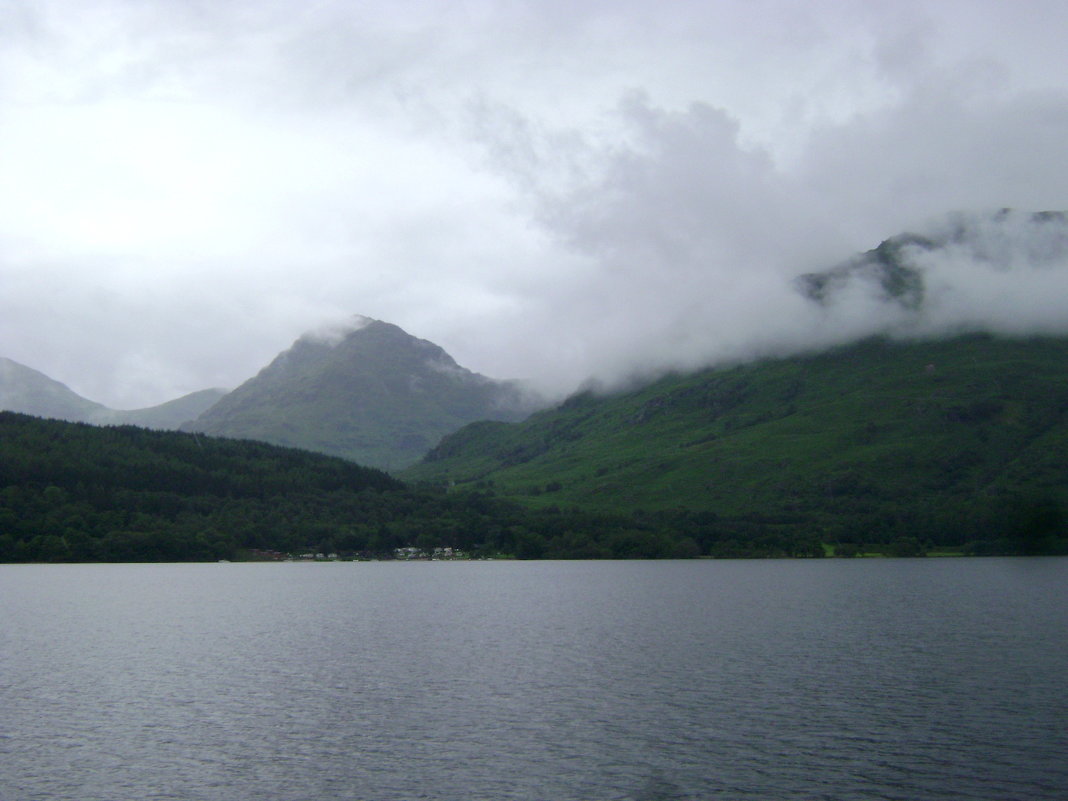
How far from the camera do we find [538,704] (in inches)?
2554

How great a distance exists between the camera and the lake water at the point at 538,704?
46.7m

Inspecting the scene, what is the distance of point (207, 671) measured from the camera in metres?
79.9

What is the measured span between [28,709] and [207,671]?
18279 mm

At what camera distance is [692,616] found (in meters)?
121

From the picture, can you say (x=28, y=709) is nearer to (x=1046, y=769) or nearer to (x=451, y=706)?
(x=451, y=706)

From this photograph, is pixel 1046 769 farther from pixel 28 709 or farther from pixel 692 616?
pixel 692 616

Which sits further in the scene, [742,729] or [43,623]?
[43,623]

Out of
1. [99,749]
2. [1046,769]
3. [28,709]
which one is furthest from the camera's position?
[28,709]

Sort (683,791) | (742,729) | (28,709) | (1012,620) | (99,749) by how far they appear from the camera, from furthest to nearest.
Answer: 1. (1012,620)
2. (28,709)
3. (742,729)
4. (99,749)
5. (683,791)

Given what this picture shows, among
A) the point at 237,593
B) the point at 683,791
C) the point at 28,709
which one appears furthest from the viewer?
the point at 237,593

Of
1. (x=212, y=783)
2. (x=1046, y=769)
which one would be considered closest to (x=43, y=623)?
(x=212, y=783)

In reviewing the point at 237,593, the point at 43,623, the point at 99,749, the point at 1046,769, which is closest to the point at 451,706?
the point at 99,749

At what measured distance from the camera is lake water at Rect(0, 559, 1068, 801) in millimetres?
46688

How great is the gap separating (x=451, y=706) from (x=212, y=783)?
20949mm
